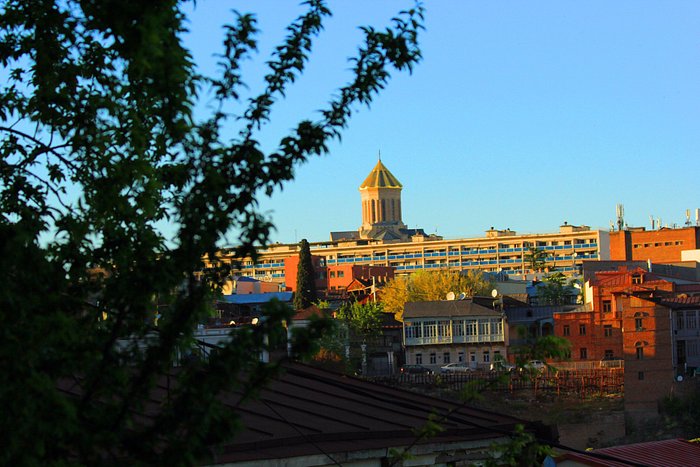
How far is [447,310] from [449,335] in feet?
6.26

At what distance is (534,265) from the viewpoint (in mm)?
162750

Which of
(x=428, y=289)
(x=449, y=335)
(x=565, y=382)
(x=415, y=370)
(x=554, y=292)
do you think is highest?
(x=428, y=289)

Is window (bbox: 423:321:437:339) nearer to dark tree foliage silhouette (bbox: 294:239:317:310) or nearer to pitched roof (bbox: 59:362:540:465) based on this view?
dark tree foliage silhouette (bbox: 294:239:317:310)

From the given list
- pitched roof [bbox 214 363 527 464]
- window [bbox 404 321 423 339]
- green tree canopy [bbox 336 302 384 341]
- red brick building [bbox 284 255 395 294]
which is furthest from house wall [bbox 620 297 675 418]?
red brick building [bbox 284 255 395 294]

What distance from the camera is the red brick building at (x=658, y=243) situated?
144 metres

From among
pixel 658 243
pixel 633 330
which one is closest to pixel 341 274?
pixel 658 243

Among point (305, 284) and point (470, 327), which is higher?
point (305, 284)

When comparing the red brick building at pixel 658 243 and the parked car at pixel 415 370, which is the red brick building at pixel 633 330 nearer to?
the parked car at pixel 415 370

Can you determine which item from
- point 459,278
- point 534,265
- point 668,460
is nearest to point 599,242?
point 534,265

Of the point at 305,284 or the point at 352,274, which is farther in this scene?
the point at 352,274

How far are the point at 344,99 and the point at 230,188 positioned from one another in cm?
89

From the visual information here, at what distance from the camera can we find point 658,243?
475ft

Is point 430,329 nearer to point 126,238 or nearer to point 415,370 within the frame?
point 415,370

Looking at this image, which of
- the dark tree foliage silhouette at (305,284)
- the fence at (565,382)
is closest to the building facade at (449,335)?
the fence at (565,382)
